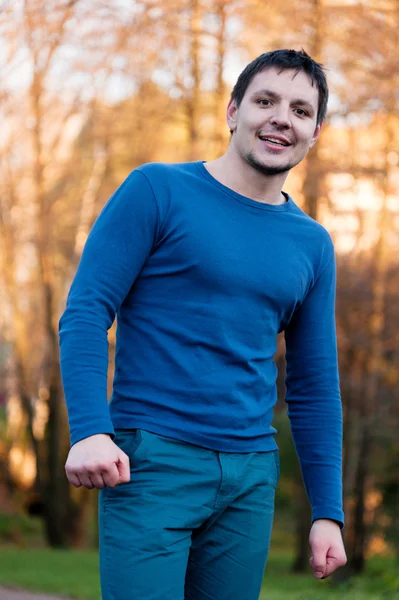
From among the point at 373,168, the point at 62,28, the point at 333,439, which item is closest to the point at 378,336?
the point at 373,168

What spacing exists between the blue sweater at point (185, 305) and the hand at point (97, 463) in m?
0.11

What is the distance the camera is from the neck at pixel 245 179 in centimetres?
246

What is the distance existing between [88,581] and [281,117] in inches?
359

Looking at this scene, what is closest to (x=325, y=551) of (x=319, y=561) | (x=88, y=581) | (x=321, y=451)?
(x=319, y=561)

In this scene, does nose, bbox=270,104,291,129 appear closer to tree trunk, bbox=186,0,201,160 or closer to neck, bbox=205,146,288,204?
neck, bbox=205,146,288,204

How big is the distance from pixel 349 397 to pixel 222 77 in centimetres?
693

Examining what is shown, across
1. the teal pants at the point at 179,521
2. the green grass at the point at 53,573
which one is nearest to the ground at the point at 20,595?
the green grass at the point at 53,573

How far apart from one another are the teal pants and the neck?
0.68 metres

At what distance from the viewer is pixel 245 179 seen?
2.47m

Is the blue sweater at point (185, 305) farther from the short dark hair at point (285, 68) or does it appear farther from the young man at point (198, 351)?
the short dark hair at point (285, 68)

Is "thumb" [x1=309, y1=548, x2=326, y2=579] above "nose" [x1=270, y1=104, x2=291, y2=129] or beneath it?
beneath

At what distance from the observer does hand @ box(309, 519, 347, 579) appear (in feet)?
8.21

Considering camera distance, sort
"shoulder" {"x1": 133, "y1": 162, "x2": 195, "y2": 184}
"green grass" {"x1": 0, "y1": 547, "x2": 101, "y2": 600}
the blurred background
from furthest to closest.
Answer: the blurred background < "green grass" {"x1": 0, "y1": 547, "x2": 101, "y2": 600} < "shoulder" {"x1": 133, "y1": 162, "x2": 195, "y2": 184}

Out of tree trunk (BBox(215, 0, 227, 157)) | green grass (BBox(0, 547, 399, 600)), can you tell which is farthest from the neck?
tree trunk (BBox(215, 0, 227, 157))
